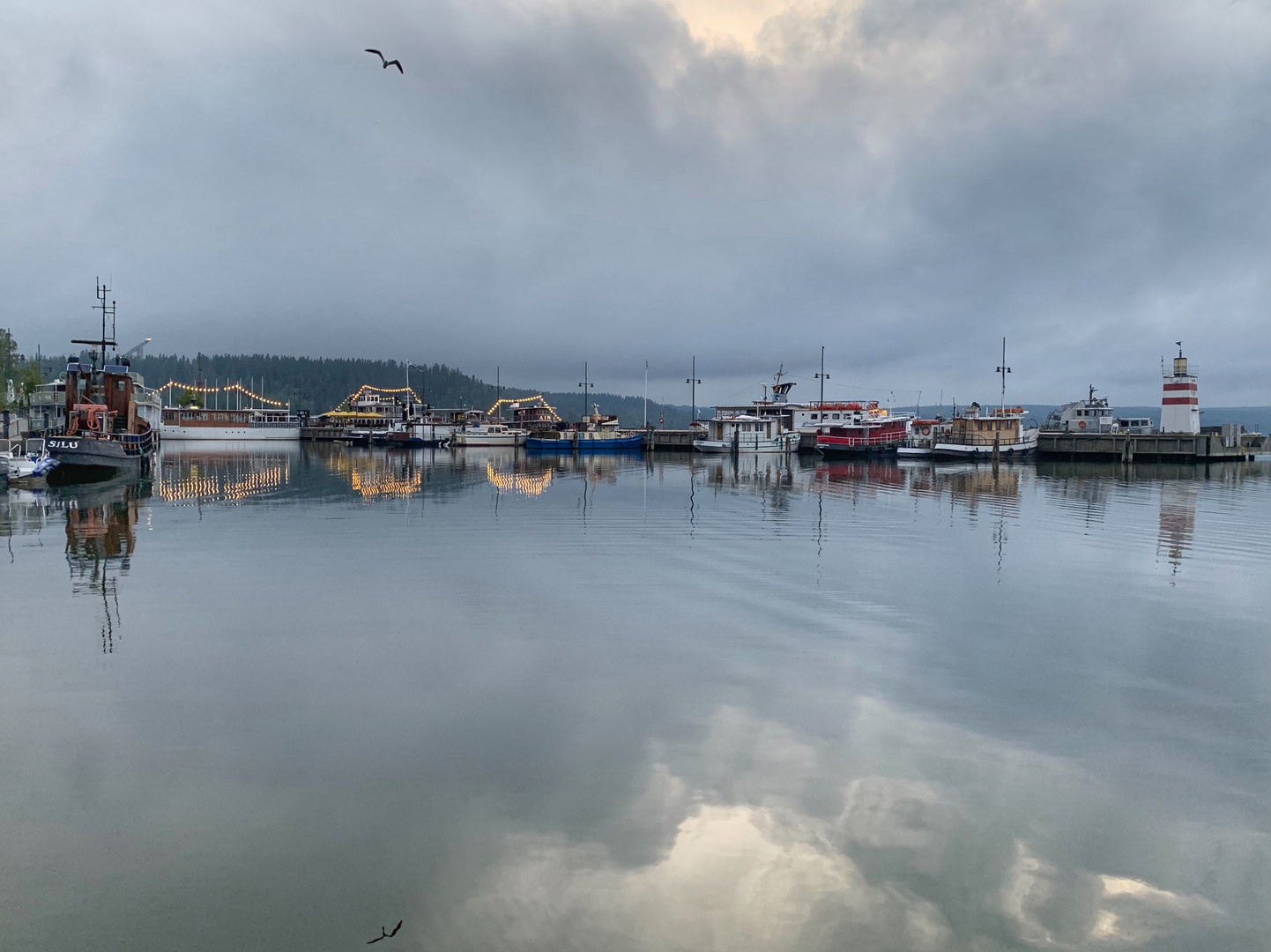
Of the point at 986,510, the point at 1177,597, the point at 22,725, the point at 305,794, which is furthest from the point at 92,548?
the point at 986,510

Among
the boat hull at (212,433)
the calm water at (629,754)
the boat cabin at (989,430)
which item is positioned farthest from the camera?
the boat hull at (212,433)

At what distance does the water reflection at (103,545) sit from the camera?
16.6 metres

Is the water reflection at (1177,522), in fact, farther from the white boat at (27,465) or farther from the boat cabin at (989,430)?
the white boat at (27,465)

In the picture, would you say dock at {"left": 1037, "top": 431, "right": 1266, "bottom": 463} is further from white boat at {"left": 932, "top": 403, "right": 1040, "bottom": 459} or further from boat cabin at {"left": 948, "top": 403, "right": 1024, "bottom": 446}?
boat cabin at {"left": 948, "top": 403, "right": 1024, "bottom": 446}

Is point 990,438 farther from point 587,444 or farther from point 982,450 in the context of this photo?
point 587,444

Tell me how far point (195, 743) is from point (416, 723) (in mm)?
2487

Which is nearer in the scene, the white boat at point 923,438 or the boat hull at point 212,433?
the white boat at point 923,438

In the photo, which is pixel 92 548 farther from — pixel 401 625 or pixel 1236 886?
pixel 1236 886

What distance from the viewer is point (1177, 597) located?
Result: 1869 cm

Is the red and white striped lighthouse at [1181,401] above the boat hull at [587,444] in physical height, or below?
above

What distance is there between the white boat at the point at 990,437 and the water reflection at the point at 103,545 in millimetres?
70001

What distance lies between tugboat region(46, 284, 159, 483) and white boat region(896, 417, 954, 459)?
6631 centimetres

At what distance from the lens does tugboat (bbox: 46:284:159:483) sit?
146 feet

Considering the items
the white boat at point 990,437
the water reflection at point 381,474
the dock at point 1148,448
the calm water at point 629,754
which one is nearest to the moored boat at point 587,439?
the water reflection at point 381,474
